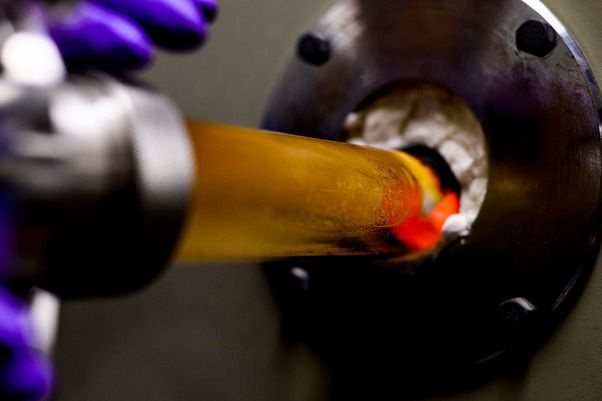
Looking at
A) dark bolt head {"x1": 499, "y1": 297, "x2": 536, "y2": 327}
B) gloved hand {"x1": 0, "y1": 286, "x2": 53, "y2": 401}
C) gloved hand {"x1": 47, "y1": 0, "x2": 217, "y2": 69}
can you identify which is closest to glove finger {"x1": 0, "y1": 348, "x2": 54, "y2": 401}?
gloved hand {"x1": 0, "y1": 286, "x2": 53, "y2": 401}

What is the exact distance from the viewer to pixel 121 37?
0.29 m

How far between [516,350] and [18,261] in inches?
10.3

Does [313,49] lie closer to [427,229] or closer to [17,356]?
[427,229]

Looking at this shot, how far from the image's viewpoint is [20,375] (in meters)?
0.27

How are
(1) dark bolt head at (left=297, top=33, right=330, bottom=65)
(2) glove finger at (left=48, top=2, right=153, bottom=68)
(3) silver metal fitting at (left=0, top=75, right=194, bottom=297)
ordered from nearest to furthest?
(3) silver metal fitting at (left=0, top=75, right=194, bottom=297) → (2) glove finger at (left=48, top=2, right=153, bottom=68) → (1) dark bolt head at (left=297, top=33, right=330, bottom=65)

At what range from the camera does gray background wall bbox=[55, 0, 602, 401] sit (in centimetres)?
42

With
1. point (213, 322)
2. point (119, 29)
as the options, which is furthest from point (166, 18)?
point (213, 322)

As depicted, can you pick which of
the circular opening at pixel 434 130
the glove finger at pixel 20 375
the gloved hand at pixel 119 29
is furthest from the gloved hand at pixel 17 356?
the circular opening at pixel 434 130

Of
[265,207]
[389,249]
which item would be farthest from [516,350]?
[265,207]

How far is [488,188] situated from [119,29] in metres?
0.21

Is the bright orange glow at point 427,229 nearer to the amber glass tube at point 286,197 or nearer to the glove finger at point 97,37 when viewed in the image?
the amber glass tube at point 286,197

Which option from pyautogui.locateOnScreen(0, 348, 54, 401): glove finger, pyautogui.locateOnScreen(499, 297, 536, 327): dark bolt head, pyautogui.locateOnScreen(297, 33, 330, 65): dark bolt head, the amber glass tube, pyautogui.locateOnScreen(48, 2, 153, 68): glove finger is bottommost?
pyautogui.locateOnScreen(0, 348, 54, 401): glove finger

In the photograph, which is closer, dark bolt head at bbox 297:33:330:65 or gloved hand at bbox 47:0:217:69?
gloved hand at bbox 47:0:217:69

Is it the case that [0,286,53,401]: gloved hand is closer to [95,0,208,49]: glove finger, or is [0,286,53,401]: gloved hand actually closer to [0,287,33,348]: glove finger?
[0,287,33,348]: glove finger
